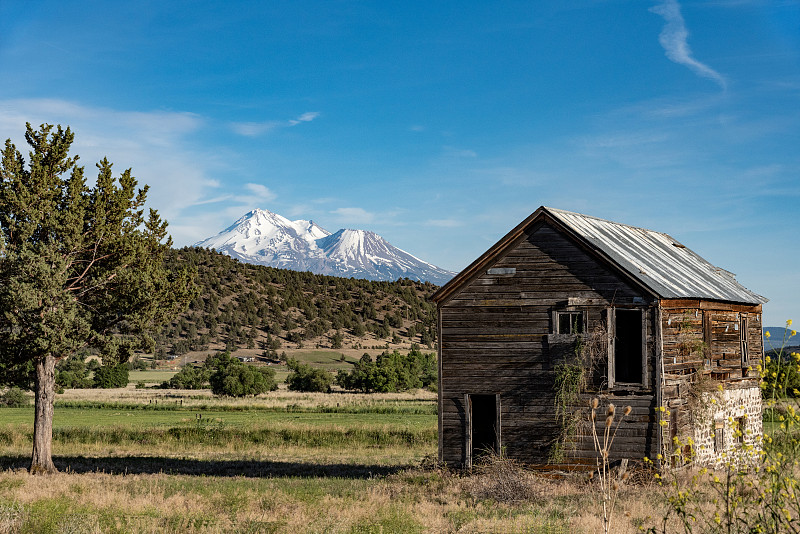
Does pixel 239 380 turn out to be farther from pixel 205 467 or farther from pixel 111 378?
pixel 205 467

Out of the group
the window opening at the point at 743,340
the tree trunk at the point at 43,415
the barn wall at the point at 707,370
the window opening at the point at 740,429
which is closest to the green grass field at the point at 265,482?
the tree trunk at the point at 43,415

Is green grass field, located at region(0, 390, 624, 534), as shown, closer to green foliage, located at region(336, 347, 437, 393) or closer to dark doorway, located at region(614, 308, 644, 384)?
dark doorway, located at region(614, 308, 644, 384)

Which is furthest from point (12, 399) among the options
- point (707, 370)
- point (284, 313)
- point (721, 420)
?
point (284, 313)

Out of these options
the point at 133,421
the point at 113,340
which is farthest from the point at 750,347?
the point at 133,421

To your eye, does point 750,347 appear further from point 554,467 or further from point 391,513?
point 391,513

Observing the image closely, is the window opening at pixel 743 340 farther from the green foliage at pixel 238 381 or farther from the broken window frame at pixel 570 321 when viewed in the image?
the green foliage at pixel 238 381

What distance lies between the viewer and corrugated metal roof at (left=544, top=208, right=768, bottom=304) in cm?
2195

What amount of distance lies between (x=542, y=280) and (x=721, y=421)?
8.02 meters

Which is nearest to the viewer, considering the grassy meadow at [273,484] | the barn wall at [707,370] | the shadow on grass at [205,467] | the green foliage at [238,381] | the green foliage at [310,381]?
the grassy meadow at [273,484]

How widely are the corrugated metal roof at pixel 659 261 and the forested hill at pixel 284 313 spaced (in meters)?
79.9

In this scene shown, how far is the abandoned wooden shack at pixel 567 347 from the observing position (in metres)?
21.1

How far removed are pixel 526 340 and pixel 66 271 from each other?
47.8 ft

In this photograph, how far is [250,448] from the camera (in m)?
34.9

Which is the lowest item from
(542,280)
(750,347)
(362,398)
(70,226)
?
(362,398)
